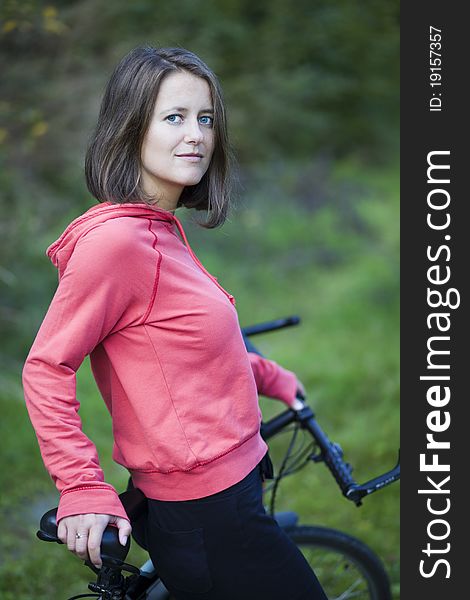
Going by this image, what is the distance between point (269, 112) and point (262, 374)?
7395 millimetres

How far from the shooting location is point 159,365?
1680mm

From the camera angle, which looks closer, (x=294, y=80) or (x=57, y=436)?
(x=57, y=436)

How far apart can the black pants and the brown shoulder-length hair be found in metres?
0.71

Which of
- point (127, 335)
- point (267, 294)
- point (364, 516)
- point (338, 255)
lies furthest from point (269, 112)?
point (127, 335)

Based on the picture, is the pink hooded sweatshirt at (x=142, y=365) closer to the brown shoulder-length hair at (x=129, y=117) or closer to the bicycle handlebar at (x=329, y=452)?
the brown shoulder-length hair at (x=129, y=117)

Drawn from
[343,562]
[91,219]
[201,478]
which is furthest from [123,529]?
[343,562]

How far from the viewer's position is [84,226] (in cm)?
167

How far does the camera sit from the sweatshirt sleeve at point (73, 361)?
62.4 inches

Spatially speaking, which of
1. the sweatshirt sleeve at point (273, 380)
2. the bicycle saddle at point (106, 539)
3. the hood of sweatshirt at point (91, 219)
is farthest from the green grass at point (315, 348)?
the bicycle saddle at point (106, 539)

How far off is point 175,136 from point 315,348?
14.9ft

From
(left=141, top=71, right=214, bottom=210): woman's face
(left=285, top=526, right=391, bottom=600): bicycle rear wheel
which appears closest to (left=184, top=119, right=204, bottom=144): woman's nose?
(left=141, top=71, right=214, bottom=210): woman's face

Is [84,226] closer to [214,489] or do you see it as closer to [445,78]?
[214,489]

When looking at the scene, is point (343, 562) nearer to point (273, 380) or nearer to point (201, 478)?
point (273, 380)

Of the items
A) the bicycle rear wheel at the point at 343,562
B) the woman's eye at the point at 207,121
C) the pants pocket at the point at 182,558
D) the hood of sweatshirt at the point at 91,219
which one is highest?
the woman's eye at the point at 207,121
